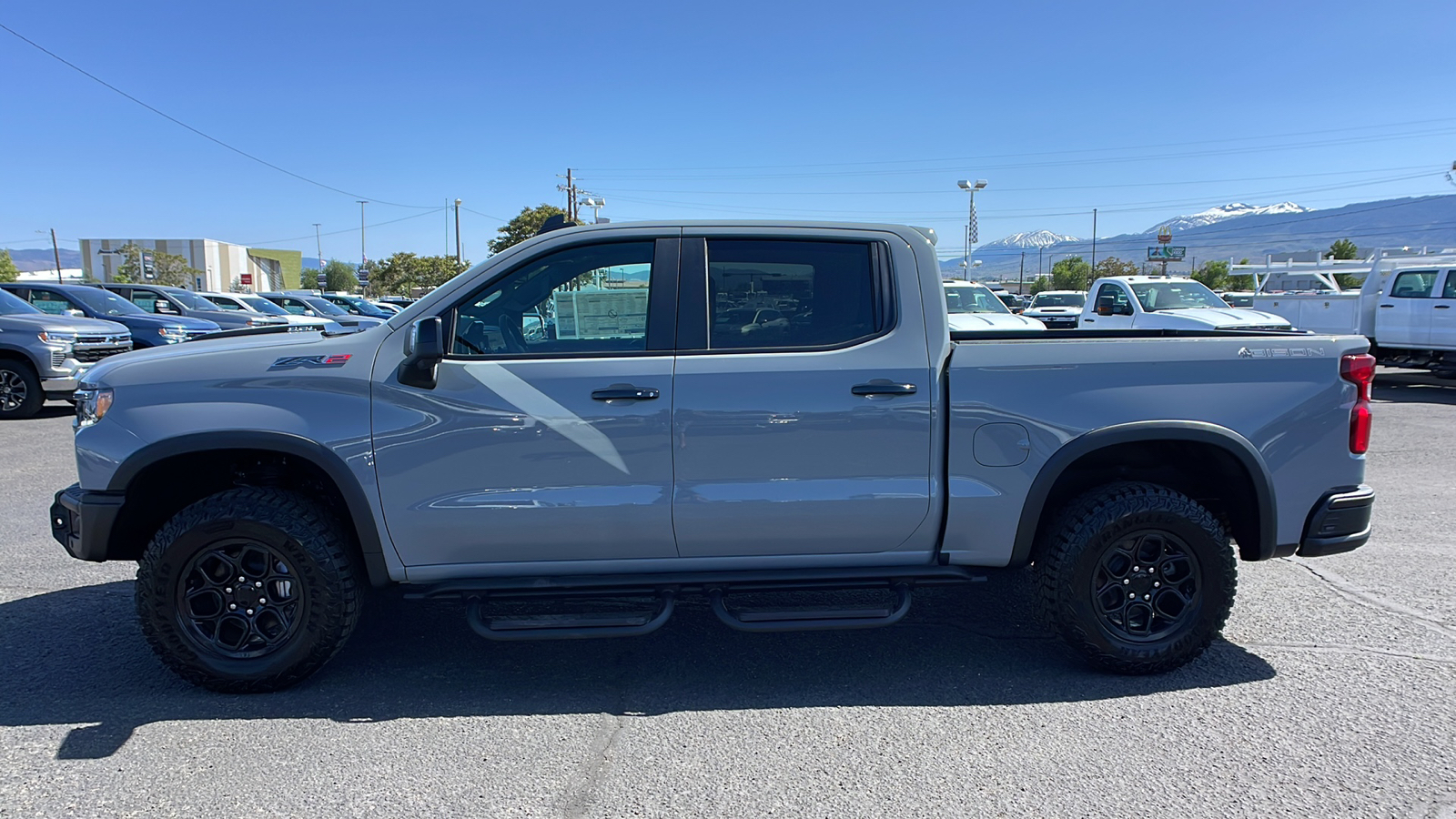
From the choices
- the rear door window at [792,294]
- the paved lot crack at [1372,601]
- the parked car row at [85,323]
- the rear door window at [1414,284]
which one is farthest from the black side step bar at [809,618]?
the rear door window at [1414,284]

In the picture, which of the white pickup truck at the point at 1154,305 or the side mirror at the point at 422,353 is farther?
the white pickup truck at the point at 1154,305

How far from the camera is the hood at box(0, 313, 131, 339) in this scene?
37.7 feet

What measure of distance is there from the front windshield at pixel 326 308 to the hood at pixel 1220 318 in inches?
749

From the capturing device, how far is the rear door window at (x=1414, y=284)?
1447 cm

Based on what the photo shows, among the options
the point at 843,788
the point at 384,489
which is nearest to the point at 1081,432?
the point at 843,788

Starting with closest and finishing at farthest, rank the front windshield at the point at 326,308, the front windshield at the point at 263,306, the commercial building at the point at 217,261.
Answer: the front windshield at the point at 263,306 → the front windshield at the point at 326,308 → the commercial building at the point at 217,261

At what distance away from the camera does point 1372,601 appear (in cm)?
480

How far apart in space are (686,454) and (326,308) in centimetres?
2394

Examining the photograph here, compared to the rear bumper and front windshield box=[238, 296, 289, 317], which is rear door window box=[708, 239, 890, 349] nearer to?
the rear bumper

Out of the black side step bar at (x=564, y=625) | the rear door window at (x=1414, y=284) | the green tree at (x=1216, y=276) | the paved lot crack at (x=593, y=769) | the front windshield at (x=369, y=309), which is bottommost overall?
the paved lot crack at (x=593, y=769)

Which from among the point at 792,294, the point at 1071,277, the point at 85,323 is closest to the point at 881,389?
the point at 792,294

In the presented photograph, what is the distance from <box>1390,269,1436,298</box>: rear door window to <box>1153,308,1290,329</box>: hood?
1.92 meters

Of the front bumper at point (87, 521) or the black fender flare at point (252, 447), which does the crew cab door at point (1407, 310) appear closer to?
the black fender flare at point (252, 447)

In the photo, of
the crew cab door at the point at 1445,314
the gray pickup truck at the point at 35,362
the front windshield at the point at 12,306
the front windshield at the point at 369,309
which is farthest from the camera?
the front windshield at the point at 369,309
